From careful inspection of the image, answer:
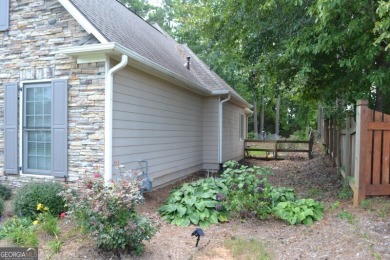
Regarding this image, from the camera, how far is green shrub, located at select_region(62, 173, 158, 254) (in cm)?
365

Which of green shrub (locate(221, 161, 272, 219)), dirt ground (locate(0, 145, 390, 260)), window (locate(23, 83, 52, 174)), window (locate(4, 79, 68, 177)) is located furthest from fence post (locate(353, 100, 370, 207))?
window (locate(23, 83, 52, 174))

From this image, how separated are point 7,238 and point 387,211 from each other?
5578mm

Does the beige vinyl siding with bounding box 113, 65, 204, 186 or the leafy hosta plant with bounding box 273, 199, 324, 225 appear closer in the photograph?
the leafy hosta plant with bounding box 273, 199, 324, 225

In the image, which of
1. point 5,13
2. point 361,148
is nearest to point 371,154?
point 361,148

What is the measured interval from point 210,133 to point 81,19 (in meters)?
6.43

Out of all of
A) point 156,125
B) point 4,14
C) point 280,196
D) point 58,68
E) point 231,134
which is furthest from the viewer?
point 231,134

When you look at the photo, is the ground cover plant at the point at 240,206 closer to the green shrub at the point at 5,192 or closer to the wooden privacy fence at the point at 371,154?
the wooden privacy fence at the point at 371,154

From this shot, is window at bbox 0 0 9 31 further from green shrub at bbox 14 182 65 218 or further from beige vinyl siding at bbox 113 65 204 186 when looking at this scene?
green shrub at bbox 14 182 65 218

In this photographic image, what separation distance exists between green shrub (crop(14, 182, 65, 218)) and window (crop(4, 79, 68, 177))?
2.07 ft

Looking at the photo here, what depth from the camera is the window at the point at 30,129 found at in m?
6.23

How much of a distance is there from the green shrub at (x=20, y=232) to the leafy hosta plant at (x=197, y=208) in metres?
2.04

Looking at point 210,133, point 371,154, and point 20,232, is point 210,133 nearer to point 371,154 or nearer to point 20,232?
point 371,154

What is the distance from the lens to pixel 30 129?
20.9 feet

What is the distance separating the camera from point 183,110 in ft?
30.7
